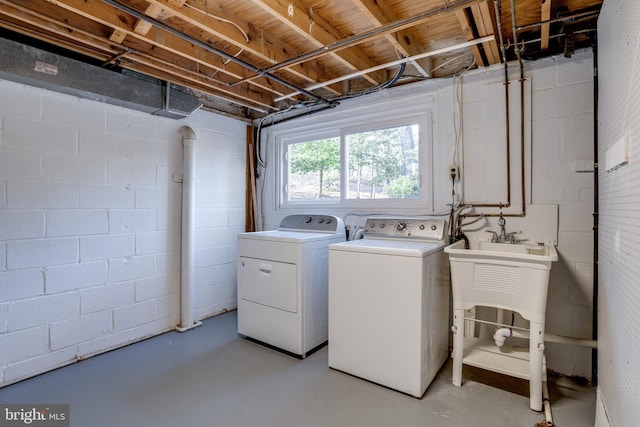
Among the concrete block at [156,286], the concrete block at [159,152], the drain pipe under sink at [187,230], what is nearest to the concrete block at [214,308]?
the drain pipe under sink at [187,230]

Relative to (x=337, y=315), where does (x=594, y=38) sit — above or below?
above

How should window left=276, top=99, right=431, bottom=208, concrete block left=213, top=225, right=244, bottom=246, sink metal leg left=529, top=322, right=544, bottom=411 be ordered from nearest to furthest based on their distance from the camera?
sink metal leg left=529, top=322, right=544, bottom=411 → window left=276, top=99, right=431, bottom=208 → concrete block left=213, top=225, right=244, bottom=246

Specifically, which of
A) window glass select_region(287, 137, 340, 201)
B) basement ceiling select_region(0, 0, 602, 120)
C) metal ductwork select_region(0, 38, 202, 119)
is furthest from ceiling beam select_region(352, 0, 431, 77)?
metal ductwork select_region(0, 38, 202, 119)

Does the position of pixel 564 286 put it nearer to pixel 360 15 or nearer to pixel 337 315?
pixel 337 315

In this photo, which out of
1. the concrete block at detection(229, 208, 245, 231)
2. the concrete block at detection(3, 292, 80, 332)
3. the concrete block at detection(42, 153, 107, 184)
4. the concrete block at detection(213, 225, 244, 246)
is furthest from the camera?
the concrete block at detection(229, 208, 245, 231)

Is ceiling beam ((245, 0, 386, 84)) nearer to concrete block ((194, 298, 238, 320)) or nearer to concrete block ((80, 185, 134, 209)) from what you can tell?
concrete block ((80, 185, 134, 209))

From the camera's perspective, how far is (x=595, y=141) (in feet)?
6.45

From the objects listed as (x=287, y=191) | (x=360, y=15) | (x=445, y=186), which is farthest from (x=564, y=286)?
(x=287, y=191)

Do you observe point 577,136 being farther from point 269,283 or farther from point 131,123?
point 131,123

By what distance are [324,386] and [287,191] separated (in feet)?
7.00

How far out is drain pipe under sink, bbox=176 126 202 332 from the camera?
9.89 ft

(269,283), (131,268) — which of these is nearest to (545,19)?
(269,283)

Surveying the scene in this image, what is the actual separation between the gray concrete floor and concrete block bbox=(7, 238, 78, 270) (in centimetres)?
79

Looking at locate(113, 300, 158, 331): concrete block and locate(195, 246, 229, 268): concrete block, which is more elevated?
locate(195, 246, 229, 268): concrete block
